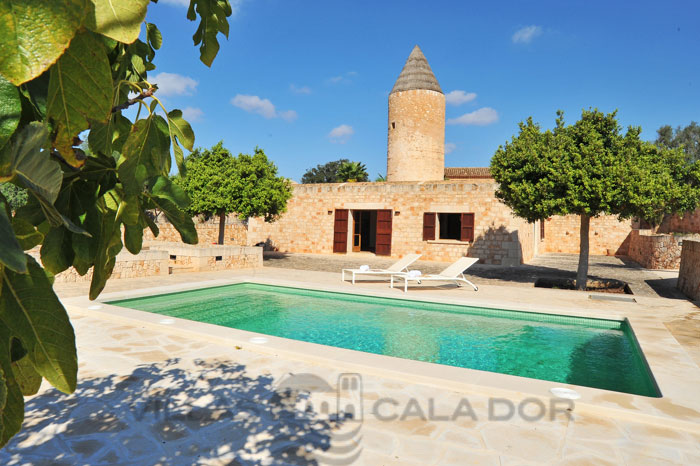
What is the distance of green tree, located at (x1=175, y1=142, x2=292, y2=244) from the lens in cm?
1324

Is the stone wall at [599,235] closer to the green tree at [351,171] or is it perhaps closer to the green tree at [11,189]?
the green tree at [351,171]

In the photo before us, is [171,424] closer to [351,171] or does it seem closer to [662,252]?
[662,252]

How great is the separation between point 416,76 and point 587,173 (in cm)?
1484

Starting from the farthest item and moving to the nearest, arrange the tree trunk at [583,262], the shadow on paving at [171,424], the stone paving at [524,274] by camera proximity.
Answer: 1. the stone paving at [524,274]
2. the tree trunk at [583,262]
3. the shadow on paving at [171,424]

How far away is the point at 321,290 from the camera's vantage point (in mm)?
9117

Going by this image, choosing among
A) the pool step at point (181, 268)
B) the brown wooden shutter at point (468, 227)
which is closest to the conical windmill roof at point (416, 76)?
the brown wooden shutter at point (468, 227)

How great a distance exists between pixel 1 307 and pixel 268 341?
4491mm

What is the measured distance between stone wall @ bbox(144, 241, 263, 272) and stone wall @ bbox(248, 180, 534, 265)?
A: 6.45 meters

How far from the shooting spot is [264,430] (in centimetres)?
292

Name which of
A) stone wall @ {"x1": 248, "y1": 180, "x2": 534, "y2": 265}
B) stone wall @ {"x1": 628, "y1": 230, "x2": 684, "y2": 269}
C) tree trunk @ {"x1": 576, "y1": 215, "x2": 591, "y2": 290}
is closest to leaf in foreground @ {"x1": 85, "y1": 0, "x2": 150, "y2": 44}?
tree trunk @ {"x1": 576, "y1": 215, "x2": 591, "y2": 290}

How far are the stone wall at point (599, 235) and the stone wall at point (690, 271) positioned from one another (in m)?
11.9

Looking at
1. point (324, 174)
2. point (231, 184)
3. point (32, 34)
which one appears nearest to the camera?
point (32, 34)

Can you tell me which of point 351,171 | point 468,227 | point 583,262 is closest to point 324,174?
point 351,171

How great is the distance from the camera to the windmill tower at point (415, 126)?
22000 millimetres
